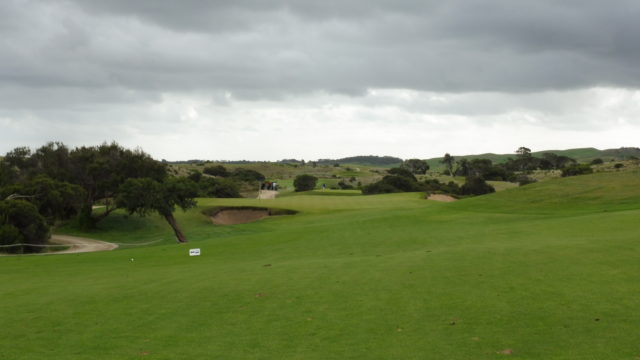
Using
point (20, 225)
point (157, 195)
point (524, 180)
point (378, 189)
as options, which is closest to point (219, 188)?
point (378, 189)

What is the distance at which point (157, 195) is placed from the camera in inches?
2048

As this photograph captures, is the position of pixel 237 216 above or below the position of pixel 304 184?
below

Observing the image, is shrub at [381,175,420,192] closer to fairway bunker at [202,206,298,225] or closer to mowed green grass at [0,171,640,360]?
fairway bunker at [202,206,298,225]

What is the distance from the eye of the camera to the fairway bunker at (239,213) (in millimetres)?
72125

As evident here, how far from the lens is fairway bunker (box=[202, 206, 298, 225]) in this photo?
72.1 metres

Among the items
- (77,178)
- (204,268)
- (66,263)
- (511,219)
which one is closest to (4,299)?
(204,268)

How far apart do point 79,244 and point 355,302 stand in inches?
1688

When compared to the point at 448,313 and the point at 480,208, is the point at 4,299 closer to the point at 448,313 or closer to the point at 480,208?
the point at 448,313

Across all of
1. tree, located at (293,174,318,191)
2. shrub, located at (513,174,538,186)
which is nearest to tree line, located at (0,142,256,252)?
tree, located at (293,174,318,191)

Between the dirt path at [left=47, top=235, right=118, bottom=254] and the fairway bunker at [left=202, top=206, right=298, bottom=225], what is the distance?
18.5 metres

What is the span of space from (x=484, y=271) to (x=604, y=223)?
15855mm

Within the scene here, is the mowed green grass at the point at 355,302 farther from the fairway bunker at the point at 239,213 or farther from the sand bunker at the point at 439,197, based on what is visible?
the sand bunker at the point at 439,197

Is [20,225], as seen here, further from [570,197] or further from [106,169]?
[570,197]

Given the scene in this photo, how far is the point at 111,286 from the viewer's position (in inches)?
843
